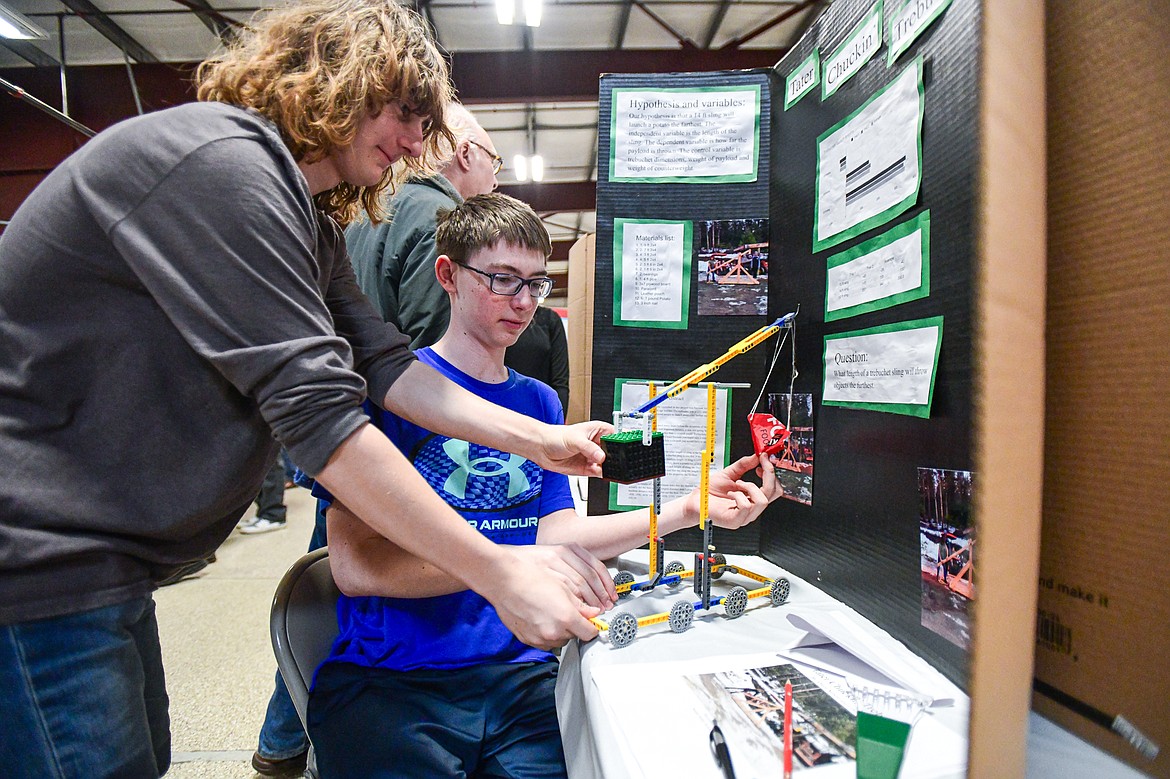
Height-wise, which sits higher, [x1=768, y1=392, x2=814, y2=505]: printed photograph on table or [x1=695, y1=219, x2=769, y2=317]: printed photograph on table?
[x1=695, y1=219, x2=769, y2=317]: printed photograph on table

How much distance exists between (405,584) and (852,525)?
670mm

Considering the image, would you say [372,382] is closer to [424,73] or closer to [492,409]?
[492,409]

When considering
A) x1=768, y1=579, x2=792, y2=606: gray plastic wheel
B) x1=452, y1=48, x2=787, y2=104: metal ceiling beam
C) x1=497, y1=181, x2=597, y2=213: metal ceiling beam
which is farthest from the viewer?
x1=497, y1=181, x2=597, y2=213: metal ceiling beam

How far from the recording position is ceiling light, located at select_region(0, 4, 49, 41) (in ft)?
9.86

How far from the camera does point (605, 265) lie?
115 centimetres

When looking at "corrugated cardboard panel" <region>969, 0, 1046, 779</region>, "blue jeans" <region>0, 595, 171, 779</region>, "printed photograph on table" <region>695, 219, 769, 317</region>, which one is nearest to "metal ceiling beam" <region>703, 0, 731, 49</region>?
"printed photograph on table" <region>695, 219, 769, 317</region>

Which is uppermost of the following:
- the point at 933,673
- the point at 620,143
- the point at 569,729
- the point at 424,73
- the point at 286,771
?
the point at 620,143

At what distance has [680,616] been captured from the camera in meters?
0.76

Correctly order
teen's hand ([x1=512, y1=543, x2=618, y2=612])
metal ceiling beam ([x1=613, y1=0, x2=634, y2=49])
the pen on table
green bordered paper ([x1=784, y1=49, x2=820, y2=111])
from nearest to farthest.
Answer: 1. the pen on table
2. teen's hand ([x1=512, y1=543, x2=618, y2=612])
3. green bordered paper ([x1=784, y1=49, x2=820, y2=111])
4. metal ceiling beam ([x1=613, y1=0, x2=634, y2=49])

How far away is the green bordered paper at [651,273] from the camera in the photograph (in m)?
1.14

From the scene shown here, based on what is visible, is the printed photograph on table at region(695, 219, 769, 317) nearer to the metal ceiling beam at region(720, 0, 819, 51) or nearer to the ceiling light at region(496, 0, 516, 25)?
the ceiling light at region(496, 0, 516, 25)

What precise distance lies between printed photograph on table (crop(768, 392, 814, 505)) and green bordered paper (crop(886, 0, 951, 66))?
512 millimetres

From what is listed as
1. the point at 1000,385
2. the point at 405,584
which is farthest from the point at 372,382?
the point at 1000,385

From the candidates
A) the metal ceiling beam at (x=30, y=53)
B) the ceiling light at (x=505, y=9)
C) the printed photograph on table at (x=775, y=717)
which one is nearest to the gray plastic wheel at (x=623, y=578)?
the printed photograph on table at (x=775, y=717)
